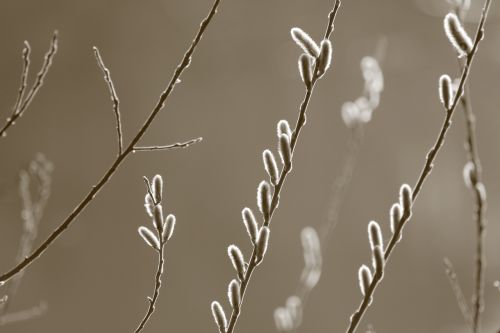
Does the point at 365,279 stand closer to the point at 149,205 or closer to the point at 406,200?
the point at 406,200

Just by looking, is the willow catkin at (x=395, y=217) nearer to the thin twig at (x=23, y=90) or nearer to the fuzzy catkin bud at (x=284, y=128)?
the fuzzy catkin bud at (x=284, y=128)

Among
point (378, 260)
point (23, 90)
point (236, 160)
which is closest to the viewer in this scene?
point (378, 260)

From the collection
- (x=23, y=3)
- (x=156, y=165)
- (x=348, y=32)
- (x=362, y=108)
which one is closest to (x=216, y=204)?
(x=156, y=165)

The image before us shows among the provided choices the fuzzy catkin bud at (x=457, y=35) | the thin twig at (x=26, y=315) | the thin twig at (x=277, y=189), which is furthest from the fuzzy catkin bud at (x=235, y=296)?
the thin twig at (x=26, y=315)

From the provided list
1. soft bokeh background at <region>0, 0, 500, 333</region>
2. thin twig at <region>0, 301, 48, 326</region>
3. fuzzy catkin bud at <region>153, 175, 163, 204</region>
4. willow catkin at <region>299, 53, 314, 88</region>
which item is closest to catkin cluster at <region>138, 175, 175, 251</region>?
fuzzy catkin bud at <region>153, 175, 163, 204</region>

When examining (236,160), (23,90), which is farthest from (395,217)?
(236,160)

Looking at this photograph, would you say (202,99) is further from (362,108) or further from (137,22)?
(362,108)
